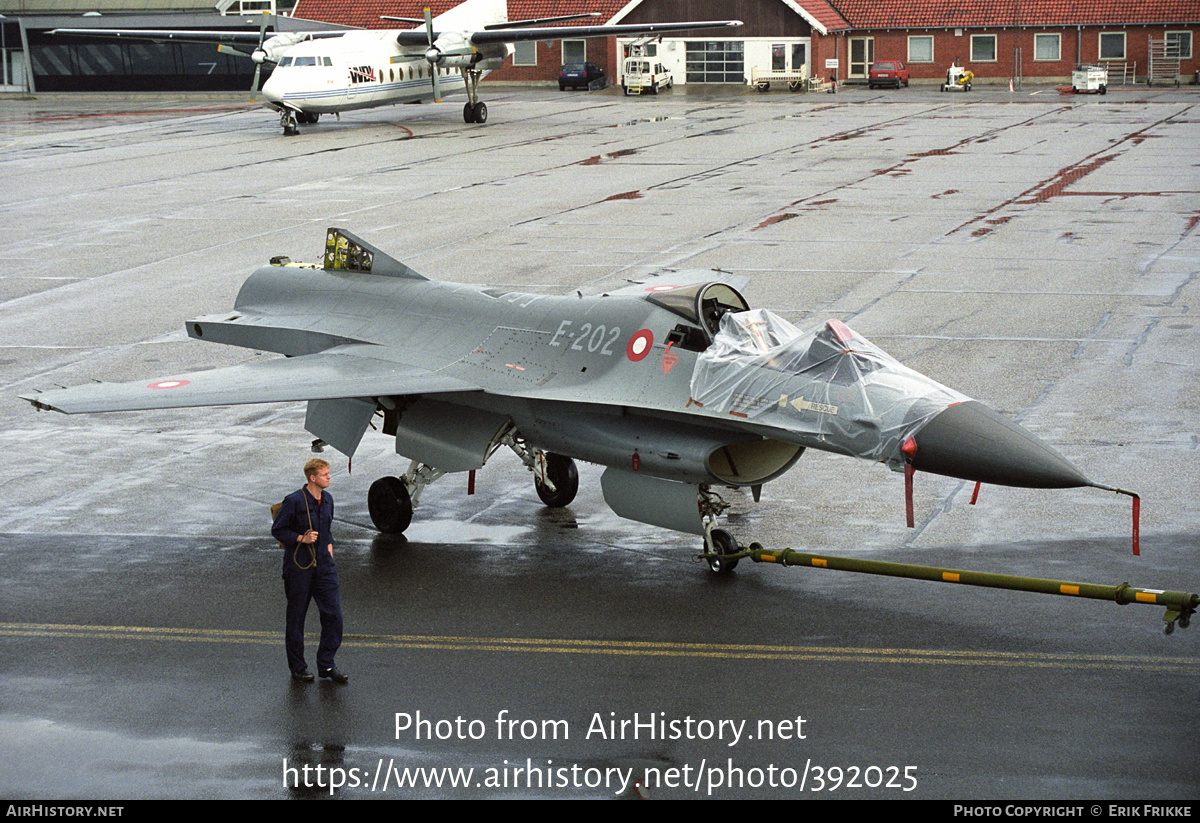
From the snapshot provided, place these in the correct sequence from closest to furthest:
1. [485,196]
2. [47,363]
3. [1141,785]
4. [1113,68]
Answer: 1. [1141,785]
2. [47,363]
3. [485,196]
4. [1113,68]

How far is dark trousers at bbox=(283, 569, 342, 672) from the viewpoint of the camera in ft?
34.9

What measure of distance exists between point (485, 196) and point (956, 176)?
14.5m

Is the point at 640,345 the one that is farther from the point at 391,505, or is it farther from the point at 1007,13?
the point at 1007,13

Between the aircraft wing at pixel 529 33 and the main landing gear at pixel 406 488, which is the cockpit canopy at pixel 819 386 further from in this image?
the aircraft wing at pixel 529 33

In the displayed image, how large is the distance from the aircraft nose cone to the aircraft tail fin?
725 centimetres

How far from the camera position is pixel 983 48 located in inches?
3300

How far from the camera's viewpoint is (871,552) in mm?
13312

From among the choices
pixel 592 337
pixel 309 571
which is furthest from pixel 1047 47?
pixel 309 571

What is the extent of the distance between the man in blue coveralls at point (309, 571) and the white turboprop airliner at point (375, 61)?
47.8m

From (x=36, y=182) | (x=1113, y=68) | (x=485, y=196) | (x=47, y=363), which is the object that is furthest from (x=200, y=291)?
(x=1113, y=68)

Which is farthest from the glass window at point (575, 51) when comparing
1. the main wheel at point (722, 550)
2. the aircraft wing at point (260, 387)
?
the main wheel at point (722, 550)

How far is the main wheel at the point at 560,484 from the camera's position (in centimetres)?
1509

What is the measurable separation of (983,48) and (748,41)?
49.4 feet

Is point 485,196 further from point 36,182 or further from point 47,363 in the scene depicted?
point 47,363
